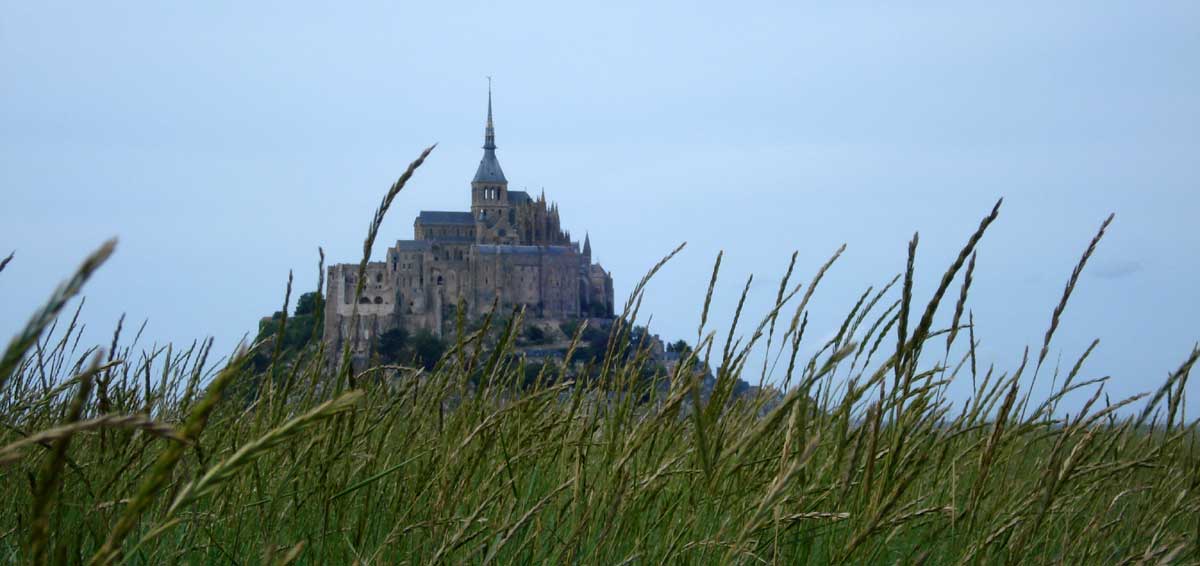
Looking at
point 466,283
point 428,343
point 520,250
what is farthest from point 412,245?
point 428,343

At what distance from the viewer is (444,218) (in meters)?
81.9

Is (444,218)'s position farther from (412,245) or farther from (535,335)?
(535,335)

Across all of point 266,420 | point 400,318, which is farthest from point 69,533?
point 400,318

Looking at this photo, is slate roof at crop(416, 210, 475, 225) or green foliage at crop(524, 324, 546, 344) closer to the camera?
green foliage at crop(524, 324, 546, 344)

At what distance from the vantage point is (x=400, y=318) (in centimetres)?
7119

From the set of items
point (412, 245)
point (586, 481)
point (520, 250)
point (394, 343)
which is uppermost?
point (412, 245)

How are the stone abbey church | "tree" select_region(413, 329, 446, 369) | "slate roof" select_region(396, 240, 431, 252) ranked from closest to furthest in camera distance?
"tree" select_region(413, 329, 446, 369), the stone abbey church, "slate roof" select_region(396, 240, 431, 252)

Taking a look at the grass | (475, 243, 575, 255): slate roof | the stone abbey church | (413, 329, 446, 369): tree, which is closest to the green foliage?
the stone abbey church

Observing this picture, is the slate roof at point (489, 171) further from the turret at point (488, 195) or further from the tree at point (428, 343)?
the tree at point (428, 343)

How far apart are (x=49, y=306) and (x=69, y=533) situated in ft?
4.23

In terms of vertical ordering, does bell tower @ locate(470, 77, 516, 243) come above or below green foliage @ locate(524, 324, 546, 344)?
above

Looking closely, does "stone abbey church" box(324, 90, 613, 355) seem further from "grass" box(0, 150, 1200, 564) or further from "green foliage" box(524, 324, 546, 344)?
"grass" box(0, 150, 1200, 564)

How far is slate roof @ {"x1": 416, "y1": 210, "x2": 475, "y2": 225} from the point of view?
267 ft

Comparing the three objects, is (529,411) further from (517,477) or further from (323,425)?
(323,425)
